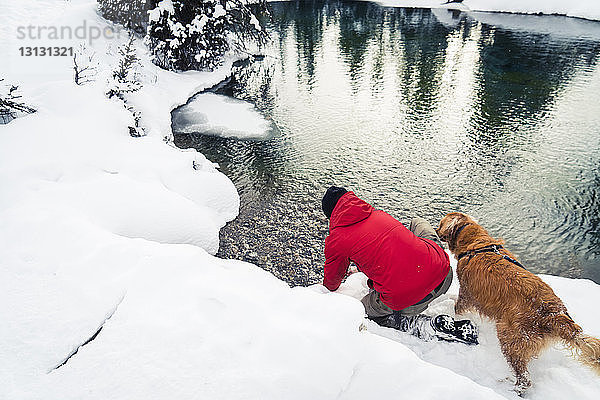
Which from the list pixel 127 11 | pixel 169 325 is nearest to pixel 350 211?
pixel 169 325

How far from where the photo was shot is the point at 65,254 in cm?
306

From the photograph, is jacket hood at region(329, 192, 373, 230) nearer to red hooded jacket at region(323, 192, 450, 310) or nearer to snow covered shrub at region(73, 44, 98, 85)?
red hooded jacket at region(323, 192, 450, 310)

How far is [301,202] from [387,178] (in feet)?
6.38

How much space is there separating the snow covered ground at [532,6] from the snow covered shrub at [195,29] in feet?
72.3

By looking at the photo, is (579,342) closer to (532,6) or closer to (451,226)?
(451,226)

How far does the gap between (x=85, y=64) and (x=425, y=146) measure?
9.24 metres

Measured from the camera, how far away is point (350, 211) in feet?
10.5

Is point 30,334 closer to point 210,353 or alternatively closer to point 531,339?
point 210,353

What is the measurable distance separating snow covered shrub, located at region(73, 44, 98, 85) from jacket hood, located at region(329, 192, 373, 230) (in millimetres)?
7440

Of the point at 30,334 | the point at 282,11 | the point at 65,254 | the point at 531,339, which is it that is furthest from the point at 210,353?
the point at 282,11

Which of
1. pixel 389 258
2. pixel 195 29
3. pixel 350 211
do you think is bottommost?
pixel 389 258

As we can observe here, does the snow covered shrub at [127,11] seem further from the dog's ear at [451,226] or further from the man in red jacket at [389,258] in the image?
the dog's ear at [451,226]

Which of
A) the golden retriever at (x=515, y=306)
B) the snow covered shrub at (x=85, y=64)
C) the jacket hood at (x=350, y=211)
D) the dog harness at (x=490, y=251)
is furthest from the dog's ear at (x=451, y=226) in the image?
the snow covered shrub at (x=85, y=64)

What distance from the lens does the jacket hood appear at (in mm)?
3186
